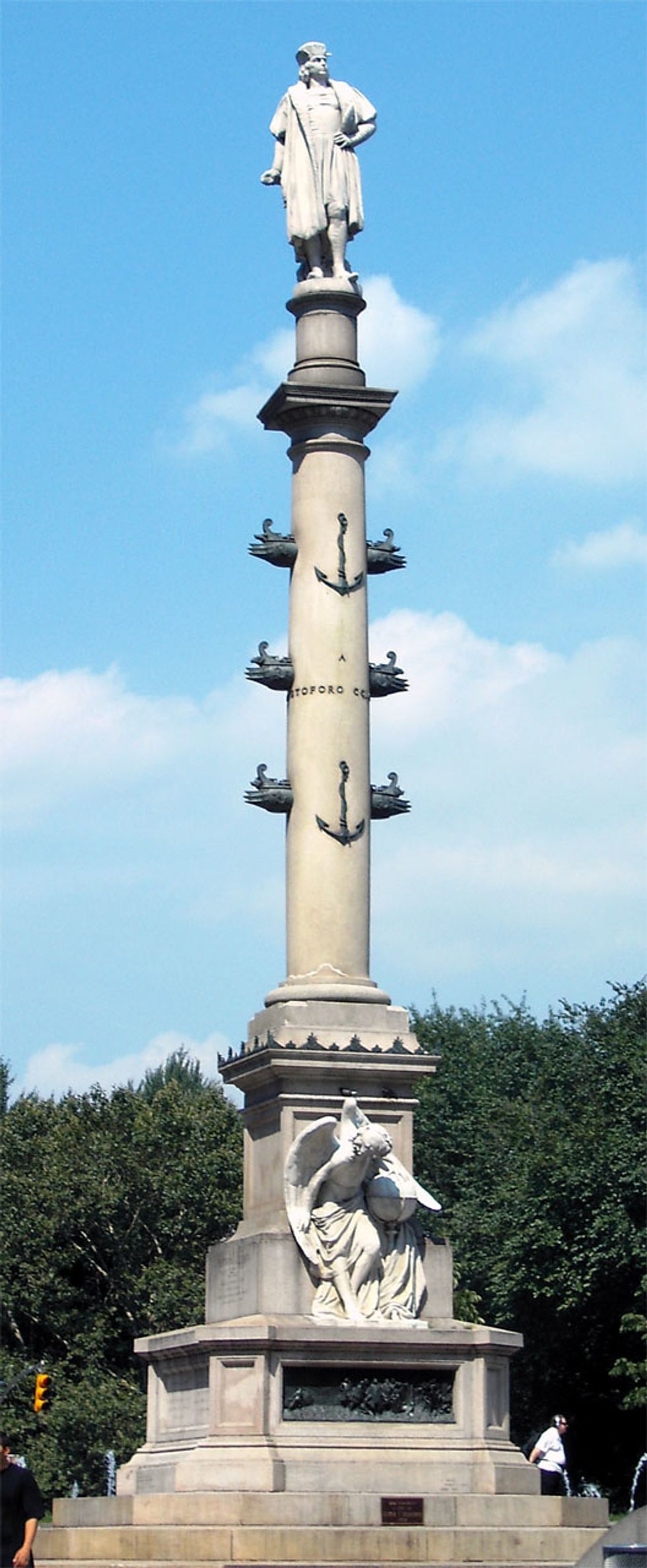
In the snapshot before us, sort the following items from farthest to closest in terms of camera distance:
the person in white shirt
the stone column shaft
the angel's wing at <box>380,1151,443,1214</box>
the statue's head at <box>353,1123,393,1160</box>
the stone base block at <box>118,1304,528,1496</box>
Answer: the person in white shirt, the stone column shaft, the angel's wing at <box>380,1151,443,1214</box>, the statue's head at <box>353,1123,393,1160</box>, the stone base block at <box>118,1304,528,1496</box>

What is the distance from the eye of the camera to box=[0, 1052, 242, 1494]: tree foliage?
53312 millimetres

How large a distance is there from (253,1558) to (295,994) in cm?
663

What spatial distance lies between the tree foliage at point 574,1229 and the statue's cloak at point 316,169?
75.9ft

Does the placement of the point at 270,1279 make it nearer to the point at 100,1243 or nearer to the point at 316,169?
the point at 316,169

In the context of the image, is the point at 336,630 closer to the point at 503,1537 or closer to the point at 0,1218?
the point at 503,1537

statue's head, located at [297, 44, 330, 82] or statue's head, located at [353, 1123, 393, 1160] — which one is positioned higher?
statue's head, located at [297, 44, 330, 82]

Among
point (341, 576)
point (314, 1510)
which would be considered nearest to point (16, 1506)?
point (314, 1510)

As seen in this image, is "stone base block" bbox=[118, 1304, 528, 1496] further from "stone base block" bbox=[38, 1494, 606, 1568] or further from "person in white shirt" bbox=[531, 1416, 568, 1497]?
"person in white shirt" bbox=[531, 1416, 568, 1497]

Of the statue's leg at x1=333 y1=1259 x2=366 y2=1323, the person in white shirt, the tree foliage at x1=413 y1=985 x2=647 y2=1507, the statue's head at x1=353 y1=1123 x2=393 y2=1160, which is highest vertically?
the tree foliage at x1=413 y1=985 x2=647 y2=1507

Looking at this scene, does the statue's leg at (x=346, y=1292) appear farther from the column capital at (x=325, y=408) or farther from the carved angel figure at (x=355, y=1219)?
the column capital at (x=325, y=408)

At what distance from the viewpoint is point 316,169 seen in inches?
1203

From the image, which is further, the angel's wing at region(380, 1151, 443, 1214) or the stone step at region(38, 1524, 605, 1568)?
the angel's wing at region(380, 1151, 443, 1214)

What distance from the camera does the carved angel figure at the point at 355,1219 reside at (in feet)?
88.1

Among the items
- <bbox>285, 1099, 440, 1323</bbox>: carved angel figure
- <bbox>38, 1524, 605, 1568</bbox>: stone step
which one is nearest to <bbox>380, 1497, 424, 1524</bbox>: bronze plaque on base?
<bbox>38, 1524, 605, 1568</bbox>: stone step
